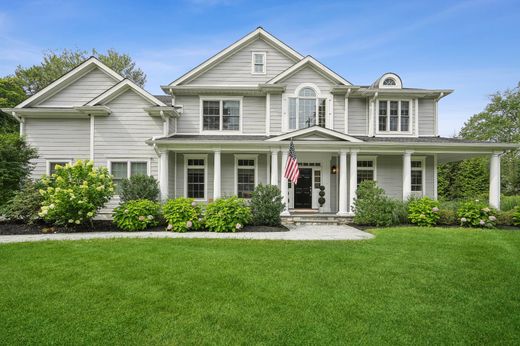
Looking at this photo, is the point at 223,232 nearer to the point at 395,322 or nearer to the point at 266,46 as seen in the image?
the point at 395,322

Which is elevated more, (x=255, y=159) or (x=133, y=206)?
(x=255, y=159)

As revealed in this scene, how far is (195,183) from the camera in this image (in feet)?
47.4

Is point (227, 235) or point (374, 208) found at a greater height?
point (374, 208)

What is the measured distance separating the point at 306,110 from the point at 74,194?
10669 mm

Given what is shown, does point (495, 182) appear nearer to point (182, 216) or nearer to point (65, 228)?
point (182, 216)

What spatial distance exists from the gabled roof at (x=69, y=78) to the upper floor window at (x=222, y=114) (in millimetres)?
4366

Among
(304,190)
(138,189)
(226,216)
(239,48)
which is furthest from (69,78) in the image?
(304,190)

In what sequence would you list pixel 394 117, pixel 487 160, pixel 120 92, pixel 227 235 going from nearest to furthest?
1. pixel 227 235
2. pixel 120 92
3. pixel 394 117
4. pixel 487 160

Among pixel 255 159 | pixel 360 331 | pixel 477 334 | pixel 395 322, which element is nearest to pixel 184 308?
pixel 360 331

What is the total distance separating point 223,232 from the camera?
9.88 metres

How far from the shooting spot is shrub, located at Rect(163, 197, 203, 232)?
10.0 metres

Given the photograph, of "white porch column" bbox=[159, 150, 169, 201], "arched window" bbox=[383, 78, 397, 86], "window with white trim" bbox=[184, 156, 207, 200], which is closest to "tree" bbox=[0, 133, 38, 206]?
"white porch column" bbox=[159, 150, 169, 201]

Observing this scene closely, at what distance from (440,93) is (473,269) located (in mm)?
11746

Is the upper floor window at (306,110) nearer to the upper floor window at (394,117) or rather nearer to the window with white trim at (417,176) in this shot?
the upper floor window at (394,117)
